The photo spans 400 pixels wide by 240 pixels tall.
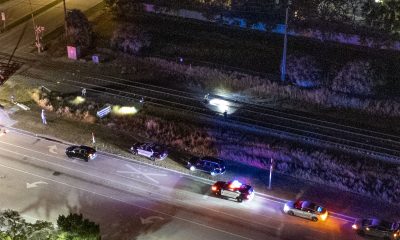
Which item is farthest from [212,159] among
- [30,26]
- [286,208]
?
[30,26]

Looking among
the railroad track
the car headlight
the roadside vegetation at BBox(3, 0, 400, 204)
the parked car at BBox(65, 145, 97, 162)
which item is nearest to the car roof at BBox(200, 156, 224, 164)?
the roadside vegetation at BBox(3, 0, 400, 204)

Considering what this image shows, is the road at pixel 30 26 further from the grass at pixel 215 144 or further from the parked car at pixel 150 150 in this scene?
the parked car at pixel 150 150

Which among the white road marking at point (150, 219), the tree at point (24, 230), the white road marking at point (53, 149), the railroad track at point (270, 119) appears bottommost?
the white road marking at point (150, 219)

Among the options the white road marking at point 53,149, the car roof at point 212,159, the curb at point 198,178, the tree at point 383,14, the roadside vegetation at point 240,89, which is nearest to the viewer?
the curb at point 198,178

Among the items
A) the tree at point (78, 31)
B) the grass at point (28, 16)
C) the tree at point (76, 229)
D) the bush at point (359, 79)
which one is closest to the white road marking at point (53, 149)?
the tree at point (76, 229)

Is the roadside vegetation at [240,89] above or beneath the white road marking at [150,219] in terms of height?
above

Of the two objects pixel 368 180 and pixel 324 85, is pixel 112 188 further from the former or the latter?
pixel 324 85

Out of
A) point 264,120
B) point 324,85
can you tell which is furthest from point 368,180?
point 324,85

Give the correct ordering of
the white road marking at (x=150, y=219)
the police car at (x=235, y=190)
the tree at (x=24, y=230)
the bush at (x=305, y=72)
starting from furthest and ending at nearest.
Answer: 1. the bush at (x=305, y=72)
2. the police car at (x=235, y=190)
3. the white road marking at (x=150, y=219)
4. the tree at (x=24, y=230)

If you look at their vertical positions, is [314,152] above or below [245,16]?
below
